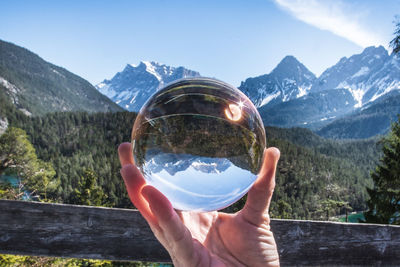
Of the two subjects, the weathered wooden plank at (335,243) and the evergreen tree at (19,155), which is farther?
the evergreen tree at (19,155)

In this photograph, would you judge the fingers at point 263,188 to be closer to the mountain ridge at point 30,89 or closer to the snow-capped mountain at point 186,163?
the snow-capped mountain at point 186,163

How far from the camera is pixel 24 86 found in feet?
522

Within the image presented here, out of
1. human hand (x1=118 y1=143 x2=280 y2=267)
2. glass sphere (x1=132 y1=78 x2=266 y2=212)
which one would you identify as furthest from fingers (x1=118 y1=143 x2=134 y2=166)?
glass sphere (x1=132 y1=78 x2=266 y2=212)

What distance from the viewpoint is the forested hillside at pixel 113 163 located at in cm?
6004

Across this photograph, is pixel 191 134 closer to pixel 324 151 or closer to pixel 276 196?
pixel 276 196

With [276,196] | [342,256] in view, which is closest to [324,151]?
[276,196]

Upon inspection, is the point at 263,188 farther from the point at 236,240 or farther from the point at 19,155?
the point at 19,155

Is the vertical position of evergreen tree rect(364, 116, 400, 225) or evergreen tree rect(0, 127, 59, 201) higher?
evergreen tree rect(364, 116, 400, 225)

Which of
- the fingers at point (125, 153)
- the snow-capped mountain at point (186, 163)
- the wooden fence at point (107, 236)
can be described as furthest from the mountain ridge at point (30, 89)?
the snow-capped mountain at point (186, 163)

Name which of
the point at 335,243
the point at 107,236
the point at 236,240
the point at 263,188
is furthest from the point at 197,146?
the point at 335,243

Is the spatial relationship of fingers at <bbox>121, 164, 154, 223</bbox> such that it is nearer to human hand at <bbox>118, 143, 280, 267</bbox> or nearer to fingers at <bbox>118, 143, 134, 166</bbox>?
human hand at <bbox>118, 143, 280, 267</bbox>

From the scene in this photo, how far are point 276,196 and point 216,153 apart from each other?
64452 millimetres

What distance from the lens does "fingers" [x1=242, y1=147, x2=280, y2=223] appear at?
1.18 meters

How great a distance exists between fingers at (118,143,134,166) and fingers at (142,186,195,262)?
33 centimetres
